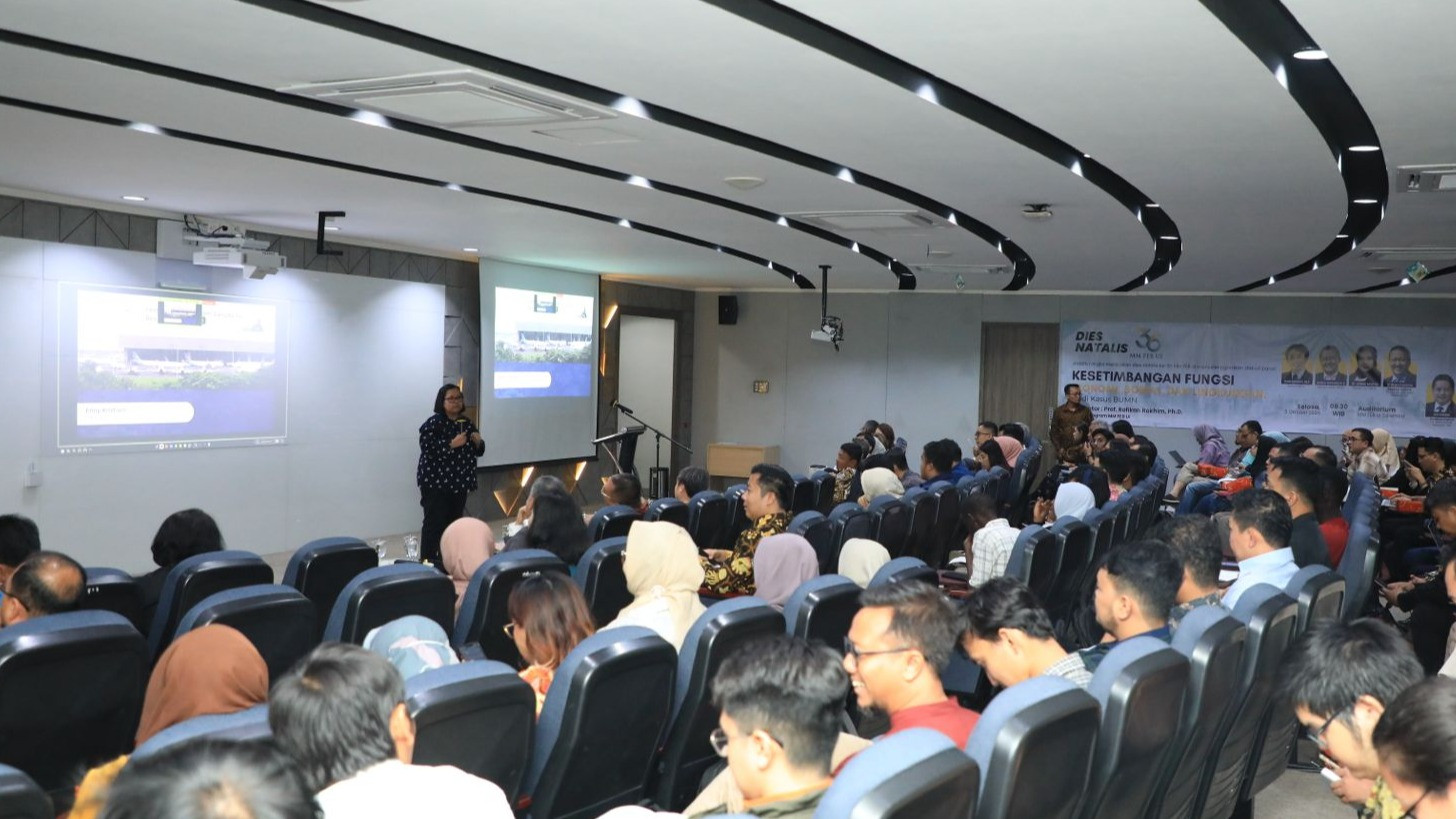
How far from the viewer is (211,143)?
6.56m

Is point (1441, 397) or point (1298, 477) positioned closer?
point (1298, 477)

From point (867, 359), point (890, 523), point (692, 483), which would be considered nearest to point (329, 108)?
point (692, 483)

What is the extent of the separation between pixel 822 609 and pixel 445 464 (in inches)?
268

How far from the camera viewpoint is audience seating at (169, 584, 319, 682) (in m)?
3.45

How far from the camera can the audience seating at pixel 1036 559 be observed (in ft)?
18.1

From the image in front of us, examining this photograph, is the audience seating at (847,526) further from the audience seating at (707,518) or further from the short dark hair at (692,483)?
the short dark hair at (692,483)

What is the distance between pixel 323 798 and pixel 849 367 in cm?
1519

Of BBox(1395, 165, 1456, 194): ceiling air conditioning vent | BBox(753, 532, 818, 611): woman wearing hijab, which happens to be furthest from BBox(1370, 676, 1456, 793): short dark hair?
BBox(1395, 165, 1456, 194): ceiling air conditioning vent

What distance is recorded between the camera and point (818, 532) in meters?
6.32

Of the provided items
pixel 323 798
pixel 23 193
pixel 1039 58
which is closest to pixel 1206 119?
pixel 1039 58

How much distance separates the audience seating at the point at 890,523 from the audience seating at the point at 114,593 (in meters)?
3.81

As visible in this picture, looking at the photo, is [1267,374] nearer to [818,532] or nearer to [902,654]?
[818,532]

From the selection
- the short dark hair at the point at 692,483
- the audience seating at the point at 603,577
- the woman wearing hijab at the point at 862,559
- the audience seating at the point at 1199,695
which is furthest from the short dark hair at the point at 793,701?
the short dark hair at the point at 692,483

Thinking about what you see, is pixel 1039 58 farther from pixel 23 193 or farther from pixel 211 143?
pixel 23 193
